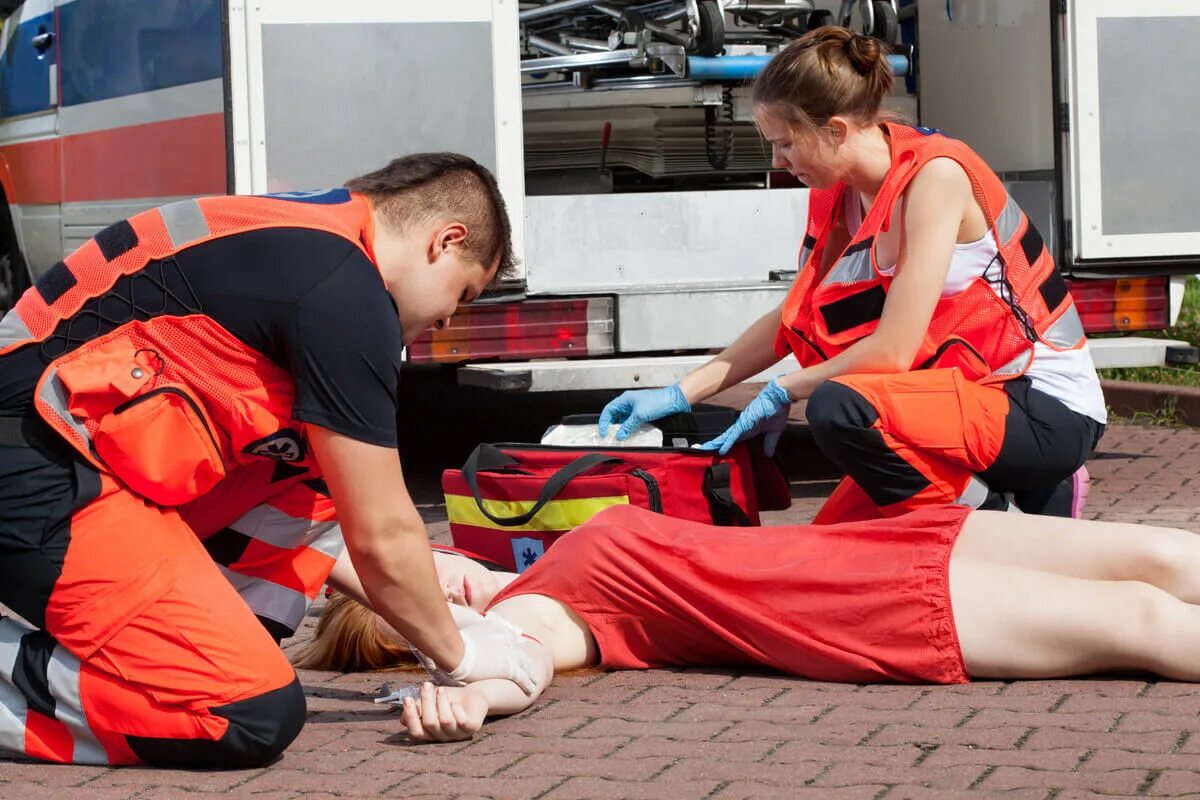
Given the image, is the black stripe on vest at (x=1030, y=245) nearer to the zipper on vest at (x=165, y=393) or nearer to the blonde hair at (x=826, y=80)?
the blonde hair at (x=826, y=80)

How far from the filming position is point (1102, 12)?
5.53m

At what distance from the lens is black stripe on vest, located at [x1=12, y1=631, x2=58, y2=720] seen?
9.25 feet

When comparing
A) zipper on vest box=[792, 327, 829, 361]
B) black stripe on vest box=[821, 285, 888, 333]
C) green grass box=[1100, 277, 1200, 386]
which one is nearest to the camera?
black stripe on vest box=[821, 285, 888, 333]

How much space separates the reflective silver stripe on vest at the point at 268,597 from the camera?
10.6ft

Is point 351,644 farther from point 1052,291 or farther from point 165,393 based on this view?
point 1052,291

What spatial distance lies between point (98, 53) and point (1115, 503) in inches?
156

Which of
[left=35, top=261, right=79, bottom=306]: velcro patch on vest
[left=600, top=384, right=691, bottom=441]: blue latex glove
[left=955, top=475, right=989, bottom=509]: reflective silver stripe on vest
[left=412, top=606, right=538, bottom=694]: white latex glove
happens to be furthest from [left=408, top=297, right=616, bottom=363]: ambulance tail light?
[left=35, top=261, right=79, bottom=306]: velcro patch on vest

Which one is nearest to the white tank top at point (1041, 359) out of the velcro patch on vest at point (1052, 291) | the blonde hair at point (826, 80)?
the velcro patch on vest at point (1052, 291)

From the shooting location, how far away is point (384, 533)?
2.71 meters

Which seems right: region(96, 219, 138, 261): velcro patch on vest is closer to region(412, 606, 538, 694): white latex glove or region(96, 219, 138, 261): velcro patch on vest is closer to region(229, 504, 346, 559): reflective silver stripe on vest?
region(229, 504, 346, 559): reflective silver stripe on vest

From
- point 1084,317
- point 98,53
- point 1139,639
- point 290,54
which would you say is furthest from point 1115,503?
point 98,53

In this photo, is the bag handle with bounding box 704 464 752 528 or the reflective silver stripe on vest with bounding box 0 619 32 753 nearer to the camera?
the reflective silver stripe on vest with bounding box 0 619 32 753

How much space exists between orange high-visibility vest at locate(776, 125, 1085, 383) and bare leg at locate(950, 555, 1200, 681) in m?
0.87

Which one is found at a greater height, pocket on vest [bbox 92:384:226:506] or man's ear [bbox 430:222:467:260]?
man's ear [bbox 430:222:467:260]
